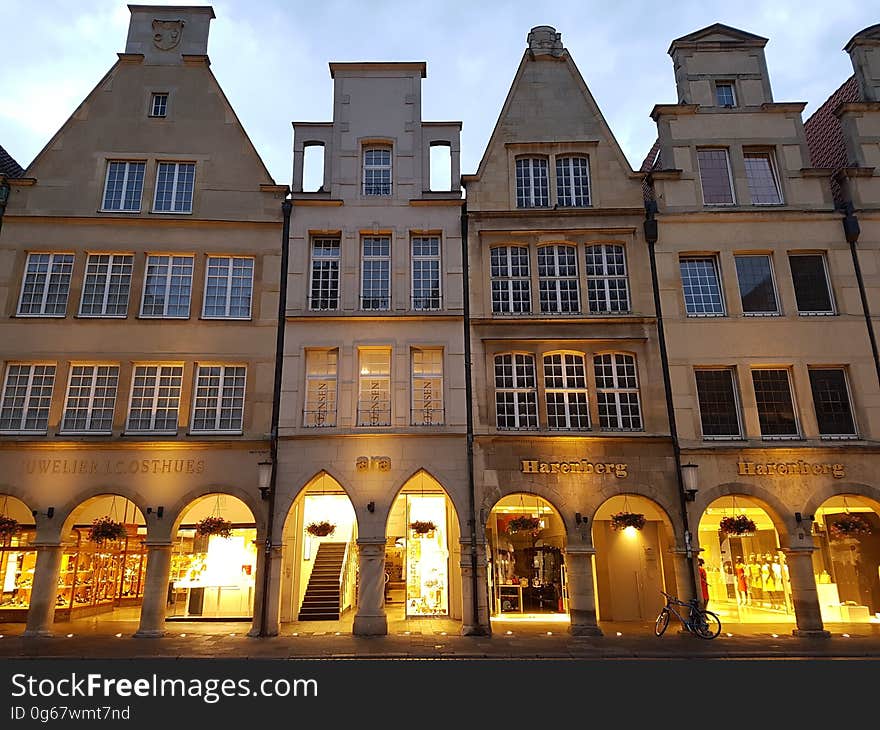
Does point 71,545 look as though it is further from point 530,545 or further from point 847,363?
point 847,363

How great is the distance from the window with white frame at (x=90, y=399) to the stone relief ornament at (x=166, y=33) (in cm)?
1202

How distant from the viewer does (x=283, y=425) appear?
19.0m

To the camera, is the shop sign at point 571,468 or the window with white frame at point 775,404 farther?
the window with white frame at point 775,404

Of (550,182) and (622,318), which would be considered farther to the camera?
(550,182)

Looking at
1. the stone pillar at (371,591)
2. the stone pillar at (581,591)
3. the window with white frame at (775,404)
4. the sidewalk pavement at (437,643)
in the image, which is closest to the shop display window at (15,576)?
the sidewalk pavement at (437,643)

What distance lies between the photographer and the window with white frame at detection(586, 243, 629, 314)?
20.3 meters

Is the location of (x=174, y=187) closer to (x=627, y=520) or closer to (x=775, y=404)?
(x=627, y=520)

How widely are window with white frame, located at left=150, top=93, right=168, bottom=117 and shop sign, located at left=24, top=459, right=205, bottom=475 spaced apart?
39.6 feet

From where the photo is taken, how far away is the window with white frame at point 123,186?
68.9ft

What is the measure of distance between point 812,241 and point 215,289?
19.6 meters

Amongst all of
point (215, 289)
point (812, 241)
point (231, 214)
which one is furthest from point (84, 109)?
point (812, 241)

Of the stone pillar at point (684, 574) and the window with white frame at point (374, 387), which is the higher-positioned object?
the window with white frame at point (374, 387)

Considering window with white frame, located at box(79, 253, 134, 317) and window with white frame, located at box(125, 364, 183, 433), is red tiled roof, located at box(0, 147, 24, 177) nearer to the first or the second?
window with white frame, located at box(79, 253, 134, 317)

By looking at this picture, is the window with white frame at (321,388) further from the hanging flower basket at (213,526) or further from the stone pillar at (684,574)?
the stone pillar at (684,574)
